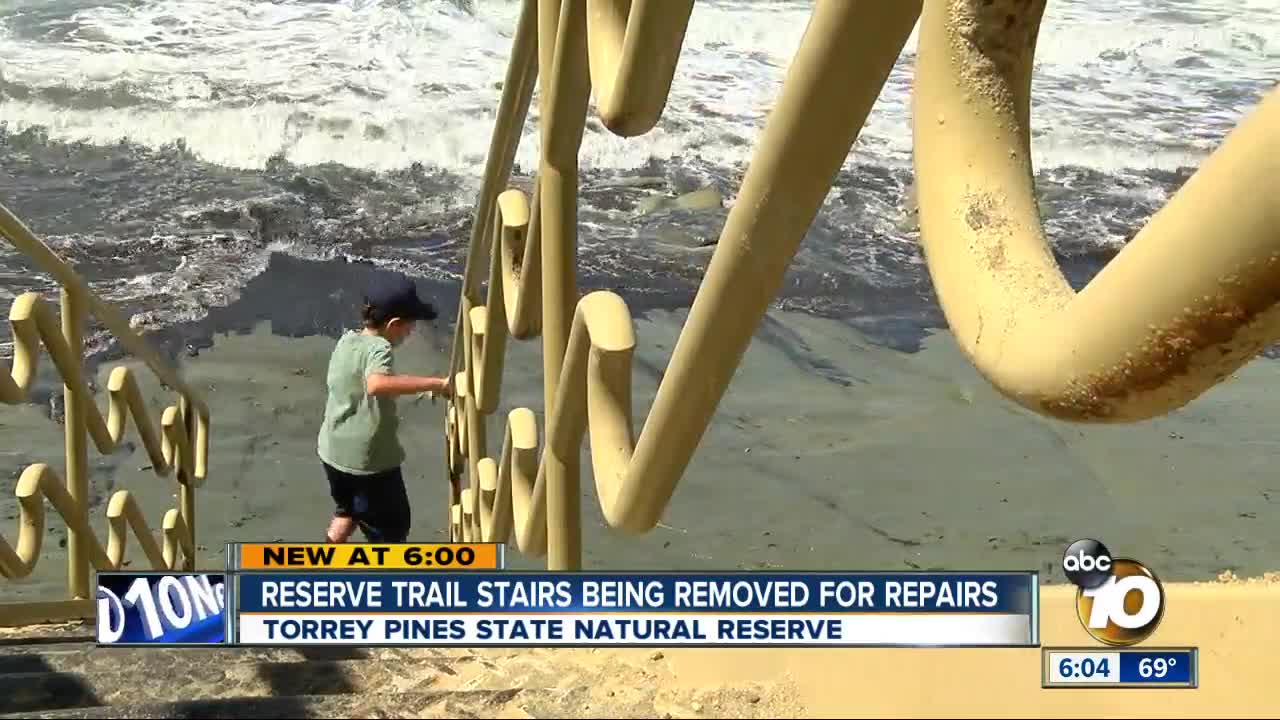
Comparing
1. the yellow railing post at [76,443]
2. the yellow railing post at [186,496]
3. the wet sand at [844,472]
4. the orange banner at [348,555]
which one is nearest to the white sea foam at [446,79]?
the wet sand at [844,472]

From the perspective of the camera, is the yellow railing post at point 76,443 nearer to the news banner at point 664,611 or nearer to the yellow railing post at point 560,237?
the news banner at point 664,611

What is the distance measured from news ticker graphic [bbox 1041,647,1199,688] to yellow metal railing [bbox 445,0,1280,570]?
60 centimetres

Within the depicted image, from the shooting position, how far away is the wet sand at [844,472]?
16.6 ft

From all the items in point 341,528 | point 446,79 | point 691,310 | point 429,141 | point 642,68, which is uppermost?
point 446,79

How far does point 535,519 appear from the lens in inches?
66.4

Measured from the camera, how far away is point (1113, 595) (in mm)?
1467

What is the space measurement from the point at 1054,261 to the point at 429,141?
9.56 m

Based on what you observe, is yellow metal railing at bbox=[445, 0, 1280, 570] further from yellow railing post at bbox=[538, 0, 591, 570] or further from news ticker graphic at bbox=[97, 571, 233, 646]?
news ticker graphic at bbox=[97, 571, 233, 646]

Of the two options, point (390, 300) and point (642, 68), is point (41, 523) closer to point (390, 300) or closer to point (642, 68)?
point (390, 300)

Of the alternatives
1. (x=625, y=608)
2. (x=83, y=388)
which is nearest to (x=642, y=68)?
Result: (x=625, y=608)

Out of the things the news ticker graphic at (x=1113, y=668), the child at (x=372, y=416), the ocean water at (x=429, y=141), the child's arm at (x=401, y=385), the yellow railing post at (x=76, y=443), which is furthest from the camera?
the ocean water at (x=429, y=141)

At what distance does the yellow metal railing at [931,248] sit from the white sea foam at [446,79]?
802 centimetres

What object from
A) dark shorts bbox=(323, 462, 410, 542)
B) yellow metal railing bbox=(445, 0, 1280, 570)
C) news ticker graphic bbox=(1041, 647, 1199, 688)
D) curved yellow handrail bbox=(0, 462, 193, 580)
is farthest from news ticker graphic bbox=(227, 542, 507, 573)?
dark shorts bbox=(323, 462, 410, 542)

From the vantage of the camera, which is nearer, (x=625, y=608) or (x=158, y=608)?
(x=625, y=608)
